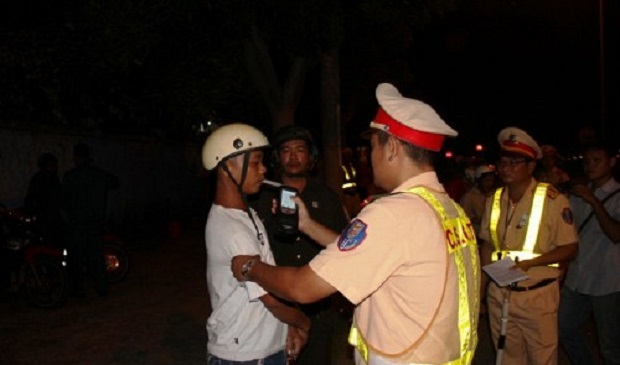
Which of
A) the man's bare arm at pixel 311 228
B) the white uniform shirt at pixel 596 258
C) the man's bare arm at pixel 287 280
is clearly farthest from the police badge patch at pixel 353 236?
the white uniform shirt at pixel 596 258

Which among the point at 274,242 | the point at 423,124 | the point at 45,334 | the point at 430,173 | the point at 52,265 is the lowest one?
the point at 45,334

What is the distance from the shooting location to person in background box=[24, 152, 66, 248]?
9648 mm

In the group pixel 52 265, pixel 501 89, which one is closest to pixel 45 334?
pixel 52 265

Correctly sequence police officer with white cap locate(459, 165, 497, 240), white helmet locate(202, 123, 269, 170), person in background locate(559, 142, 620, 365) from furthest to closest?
police officer with white cap locate(459, 165, 497, 240), person in background locate(559, 142, 620, 365), white helmet locate(202, 123, 269, 170)

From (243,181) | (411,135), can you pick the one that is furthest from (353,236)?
(243,181)

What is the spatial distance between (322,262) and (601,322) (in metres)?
3.69

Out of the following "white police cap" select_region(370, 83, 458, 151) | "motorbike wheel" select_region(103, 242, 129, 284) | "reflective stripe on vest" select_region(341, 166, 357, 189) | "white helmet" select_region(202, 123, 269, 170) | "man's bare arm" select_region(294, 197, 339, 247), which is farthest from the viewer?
"reflective stripe on vest" select_region(341, 166, 357, 189)

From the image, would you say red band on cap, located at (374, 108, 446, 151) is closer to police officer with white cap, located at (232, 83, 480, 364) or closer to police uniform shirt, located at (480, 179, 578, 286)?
police officer with white cap, located at (232, 83, 480, 364)

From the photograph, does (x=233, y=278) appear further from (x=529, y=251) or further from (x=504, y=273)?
(x=529, y=251)

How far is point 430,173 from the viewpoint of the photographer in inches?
113

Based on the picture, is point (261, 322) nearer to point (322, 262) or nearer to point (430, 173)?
point (322, 262)

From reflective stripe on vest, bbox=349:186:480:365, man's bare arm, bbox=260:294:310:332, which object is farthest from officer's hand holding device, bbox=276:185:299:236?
reflective stripe on vest, bbox=349:186:480:365

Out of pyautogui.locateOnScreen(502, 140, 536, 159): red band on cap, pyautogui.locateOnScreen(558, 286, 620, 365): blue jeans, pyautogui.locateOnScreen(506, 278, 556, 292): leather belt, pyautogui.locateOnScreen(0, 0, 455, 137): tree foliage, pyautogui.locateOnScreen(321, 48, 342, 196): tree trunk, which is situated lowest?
pyautogui.locateOnScreen(558, 286, 620, 365): blue jeans

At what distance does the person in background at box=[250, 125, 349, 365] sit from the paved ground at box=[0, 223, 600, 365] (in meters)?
2.21
